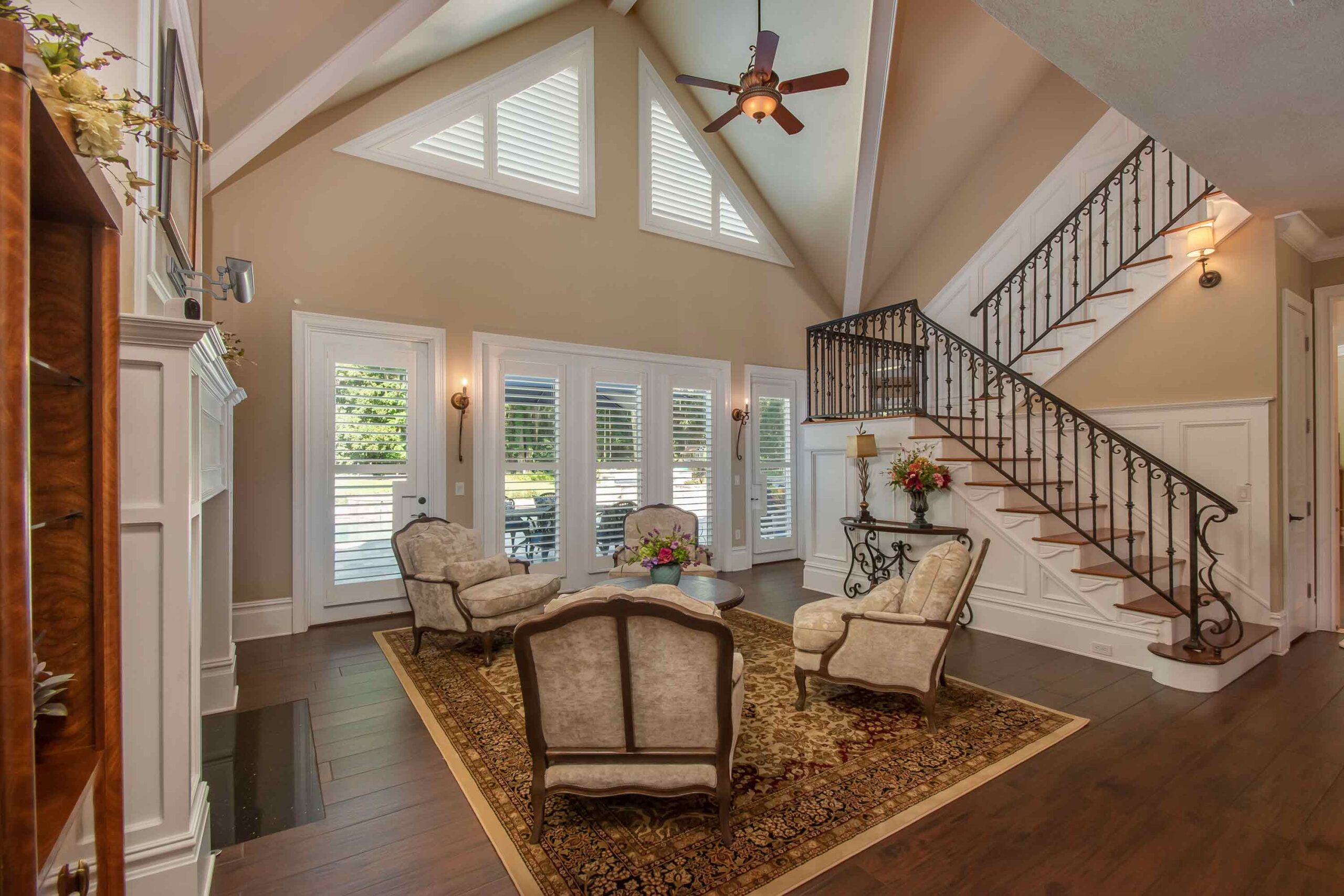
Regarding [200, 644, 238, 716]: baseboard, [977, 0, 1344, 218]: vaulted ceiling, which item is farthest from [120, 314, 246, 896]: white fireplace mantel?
[977, 0, 1344, 218]: vaulted ceiling

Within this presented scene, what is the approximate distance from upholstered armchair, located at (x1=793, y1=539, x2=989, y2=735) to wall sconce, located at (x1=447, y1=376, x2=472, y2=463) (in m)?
3.66

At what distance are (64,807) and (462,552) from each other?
12.4 ft

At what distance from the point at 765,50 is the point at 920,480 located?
3.52 meters

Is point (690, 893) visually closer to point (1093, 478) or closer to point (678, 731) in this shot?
point (678, 731)

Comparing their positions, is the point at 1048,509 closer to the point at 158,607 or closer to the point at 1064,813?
the point at 1064,813

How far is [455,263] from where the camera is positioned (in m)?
5.81

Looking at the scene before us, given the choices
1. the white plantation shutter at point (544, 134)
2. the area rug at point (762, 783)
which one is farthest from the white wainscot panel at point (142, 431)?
the white plantation shutter at point (544, 134)

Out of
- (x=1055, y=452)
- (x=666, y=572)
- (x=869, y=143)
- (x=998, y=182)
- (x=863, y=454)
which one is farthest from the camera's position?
(x=998, y=182)

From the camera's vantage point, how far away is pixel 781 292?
8164 mm

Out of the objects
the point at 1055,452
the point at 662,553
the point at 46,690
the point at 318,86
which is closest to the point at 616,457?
the point at 662,553

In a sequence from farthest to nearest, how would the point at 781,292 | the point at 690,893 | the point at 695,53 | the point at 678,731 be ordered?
1. the point at 781,292
2. the point at 695,53
3. the point at 678,731
4. the point at 690,893

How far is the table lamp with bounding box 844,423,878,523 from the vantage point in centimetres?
571

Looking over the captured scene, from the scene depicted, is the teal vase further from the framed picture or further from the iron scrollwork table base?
the framed picture

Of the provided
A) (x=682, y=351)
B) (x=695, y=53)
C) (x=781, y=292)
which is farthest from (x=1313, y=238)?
(x=695, y=53)
